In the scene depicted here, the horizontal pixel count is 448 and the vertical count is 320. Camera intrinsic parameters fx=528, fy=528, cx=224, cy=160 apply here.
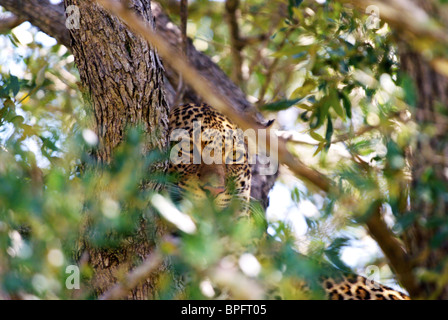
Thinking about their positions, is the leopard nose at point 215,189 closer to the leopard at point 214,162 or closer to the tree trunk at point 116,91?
the leopard at point 214,162

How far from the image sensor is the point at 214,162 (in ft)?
12.5

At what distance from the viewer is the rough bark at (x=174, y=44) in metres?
4.14

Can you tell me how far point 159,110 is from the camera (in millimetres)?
2576

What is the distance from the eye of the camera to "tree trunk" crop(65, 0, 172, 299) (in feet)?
7.73

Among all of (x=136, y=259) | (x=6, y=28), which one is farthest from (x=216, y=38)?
(x=136, y=259)

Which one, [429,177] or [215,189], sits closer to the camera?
[429,177]

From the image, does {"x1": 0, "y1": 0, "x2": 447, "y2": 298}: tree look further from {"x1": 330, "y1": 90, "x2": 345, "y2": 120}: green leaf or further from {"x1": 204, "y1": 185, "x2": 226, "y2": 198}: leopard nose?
{"x1": 204, "y1": 185, "x2": 226, "y2": 198}: leopard nose

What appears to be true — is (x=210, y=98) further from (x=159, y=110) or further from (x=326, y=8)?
(x=326, y=8)

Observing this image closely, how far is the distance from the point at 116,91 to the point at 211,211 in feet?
2.98

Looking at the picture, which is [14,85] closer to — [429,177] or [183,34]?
[183,34]

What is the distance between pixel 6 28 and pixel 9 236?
3.43m

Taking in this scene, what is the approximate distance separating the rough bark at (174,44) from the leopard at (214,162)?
0.24 m

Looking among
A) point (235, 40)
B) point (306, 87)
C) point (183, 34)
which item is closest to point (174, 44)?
point (183, 34)

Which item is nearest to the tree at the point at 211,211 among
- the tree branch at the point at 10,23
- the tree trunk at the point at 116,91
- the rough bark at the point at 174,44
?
the tree trunk at the point at 116,91
